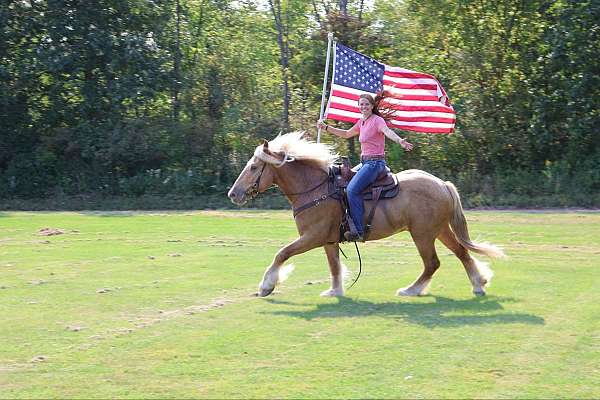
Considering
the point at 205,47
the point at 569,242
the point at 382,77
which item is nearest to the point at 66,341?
the point at 382,77

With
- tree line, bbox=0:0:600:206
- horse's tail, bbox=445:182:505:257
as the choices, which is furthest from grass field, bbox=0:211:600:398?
tree line, bbox=0:0:600:206

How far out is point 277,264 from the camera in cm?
1270

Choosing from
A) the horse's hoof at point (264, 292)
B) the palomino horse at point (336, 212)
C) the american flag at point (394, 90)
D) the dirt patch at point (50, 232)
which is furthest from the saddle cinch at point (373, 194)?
the dirt patch at point (50, 232)

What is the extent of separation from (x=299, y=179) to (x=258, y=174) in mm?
623

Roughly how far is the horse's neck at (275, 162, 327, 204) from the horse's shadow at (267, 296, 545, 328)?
1.67m

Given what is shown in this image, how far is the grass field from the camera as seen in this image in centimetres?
803

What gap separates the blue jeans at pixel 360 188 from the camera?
1274 cm

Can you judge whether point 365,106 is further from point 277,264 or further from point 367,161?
point 277,264

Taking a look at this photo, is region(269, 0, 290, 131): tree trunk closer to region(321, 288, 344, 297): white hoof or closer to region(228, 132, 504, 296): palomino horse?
region(228, 132, 504, 296): palomino horse

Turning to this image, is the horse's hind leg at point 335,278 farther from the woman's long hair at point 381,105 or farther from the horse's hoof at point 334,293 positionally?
the woman's long hair at point 381,105

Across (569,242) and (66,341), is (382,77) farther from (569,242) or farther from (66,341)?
(66,341)

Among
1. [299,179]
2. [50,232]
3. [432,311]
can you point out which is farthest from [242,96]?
[432,311]

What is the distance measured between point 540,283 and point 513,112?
2115 centimetres

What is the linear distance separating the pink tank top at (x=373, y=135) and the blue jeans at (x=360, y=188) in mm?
178
